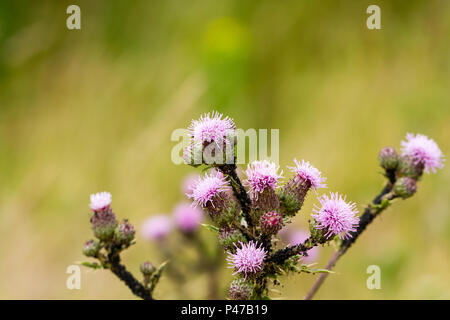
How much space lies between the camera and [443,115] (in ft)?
8.23

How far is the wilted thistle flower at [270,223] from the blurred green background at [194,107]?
3.99 feet

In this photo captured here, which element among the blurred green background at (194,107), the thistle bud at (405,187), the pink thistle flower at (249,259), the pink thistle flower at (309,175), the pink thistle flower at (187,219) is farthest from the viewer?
the blurred green background at (194,107)

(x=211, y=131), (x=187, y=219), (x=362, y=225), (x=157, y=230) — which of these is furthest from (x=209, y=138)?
(x=157, y=230)

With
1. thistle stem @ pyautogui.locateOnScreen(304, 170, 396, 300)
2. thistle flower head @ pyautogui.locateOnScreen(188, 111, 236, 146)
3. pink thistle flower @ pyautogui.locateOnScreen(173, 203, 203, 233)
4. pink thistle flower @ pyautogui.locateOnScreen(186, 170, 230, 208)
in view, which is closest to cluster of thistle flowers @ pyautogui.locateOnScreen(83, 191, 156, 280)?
pink thistle flower @ pyautogui.locateOnScreen(186, 170, 230, 208)

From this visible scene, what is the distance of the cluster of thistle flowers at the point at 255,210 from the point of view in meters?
0.97

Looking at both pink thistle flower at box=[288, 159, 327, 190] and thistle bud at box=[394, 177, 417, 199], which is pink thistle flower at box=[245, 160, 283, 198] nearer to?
pink thistle flower at box=[288, 159, 327, 190]

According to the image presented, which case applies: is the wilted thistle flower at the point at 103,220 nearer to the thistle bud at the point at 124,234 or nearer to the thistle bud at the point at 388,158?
the thistle bud at the point at 124,234

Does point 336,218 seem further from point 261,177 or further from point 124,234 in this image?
point 124,234

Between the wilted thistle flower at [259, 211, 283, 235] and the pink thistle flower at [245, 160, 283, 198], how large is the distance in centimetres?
7

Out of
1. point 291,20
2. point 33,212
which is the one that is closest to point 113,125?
point 33,212

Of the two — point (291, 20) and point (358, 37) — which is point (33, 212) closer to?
point (291, 20)

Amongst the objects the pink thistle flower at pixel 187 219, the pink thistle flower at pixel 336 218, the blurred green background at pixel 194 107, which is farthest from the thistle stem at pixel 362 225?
the blurred green background at pixel 194 107

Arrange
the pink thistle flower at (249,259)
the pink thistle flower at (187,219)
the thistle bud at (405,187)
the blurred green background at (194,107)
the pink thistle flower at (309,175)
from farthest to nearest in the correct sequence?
the blurred green background at (194,107), the pink thistle flower at (187,219), the thistle bud at (405,187), the pink thistle flower at (309,175), the pink thistle flower at (249,259)

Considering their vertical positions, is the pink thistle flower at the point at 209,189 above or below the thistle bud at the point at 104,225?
above
